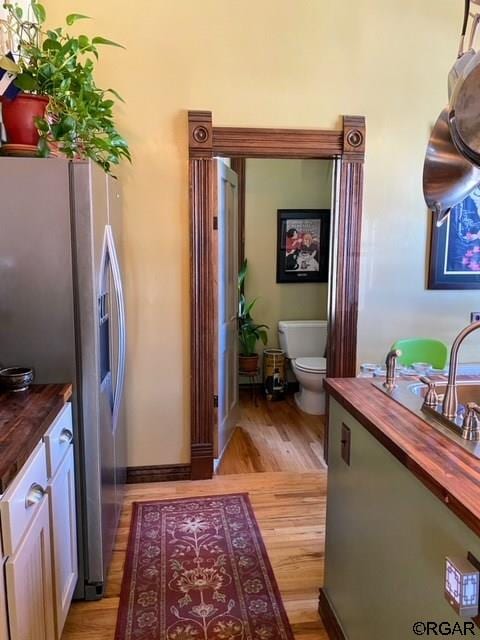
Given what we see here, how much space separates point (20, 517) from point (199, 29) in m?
2.72

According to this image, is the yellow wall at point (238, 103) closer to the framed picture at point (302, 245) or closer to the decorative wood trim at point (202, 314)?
the decorative wood trim at point (202, 314)

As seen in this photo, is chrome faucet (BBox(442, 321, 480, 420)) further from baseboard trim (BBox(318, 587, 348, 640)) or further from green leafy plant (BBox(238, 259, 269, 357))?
green leafy plant (BBox(238, 259, 269, 357))

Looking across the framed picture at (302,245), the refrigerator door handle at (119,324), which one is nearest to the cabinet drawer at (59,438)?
the refrigerator door handle at (119,324)

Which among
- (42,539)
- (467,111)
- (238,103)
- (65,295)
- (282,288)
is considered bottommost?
(42,539)

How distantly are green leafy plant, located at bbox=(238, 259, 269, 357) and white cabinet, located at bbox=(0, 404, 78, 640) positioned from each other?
116 inches

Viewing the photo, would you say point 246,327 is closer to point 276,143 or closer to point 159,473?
point 159,473

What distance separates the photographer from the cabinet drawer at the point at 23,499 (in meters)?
1.28

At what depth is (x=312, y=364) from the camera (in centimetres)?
445

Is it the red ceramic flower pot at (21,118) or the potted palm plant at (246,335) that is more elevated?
the red ceramic flower pot at (21,118)

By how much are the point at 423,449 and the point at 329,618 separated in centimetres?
104

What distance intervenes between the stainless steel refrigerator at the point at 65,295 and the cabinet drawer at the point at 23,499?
0.43 metres

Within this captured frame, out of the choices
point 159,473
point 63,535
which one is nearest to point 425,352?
point 159,473

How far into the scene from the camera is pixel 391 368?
6.19ft

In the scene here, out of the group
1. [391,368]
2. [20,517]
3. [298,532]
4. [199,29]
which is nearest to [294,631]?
[298,532]
